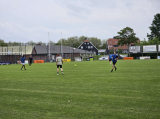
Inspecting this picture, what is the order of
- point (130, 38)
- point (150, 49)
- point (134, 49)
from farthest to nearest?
point (130, 38) < point (134, 49) < point (150, 49)

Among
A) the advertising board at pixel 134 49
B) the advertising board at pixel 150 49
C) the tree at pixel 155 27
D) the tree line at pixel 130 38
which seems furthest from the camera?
the tree at pixel 155 27

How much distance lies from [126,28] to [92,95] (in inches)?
3343

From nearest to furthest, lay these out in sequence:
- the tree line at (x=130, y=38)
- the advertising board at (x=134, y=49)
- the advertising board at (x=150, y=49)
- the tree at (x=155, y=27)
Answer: the advertising board at (x=150, y=49) → the advertising board at (x=134, y=49) → the tree line at (x=130, y=38) → the tree at (x=155, y=27)

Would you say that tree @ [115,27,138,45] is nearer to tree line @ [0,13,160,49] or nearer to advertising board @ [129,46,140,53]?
tree line @ [0,13,160,49]

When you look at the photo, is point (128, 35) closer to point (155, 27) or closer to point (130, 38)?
point (130, 38)

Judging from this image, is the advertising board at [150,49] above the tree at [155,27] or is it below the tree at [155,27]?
below

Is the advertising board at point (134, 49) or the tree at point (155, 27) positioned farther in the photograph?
the tree at point (155, 27)

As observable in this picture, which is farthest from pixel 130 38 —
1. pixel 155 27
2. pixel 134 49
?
pixel 134 49

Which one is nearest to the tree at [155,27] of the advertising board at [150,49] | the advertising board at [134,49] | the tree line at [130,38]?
the tree line at [130,38]

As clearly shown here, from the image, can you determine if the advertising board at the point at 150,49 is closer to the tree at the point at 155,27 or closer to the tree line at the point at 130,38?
the tree line at the point at 130,38

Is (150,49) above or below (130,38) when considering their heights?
below

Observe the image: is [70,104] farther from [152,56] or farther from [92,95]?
[152,56]

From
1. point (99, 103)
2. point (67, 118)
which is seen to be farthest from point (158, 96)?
point (67, 118)

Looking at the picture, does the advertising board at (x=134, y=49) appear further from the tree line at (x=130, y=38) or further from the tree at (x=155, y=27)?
the tree at (x=155, y=27)
